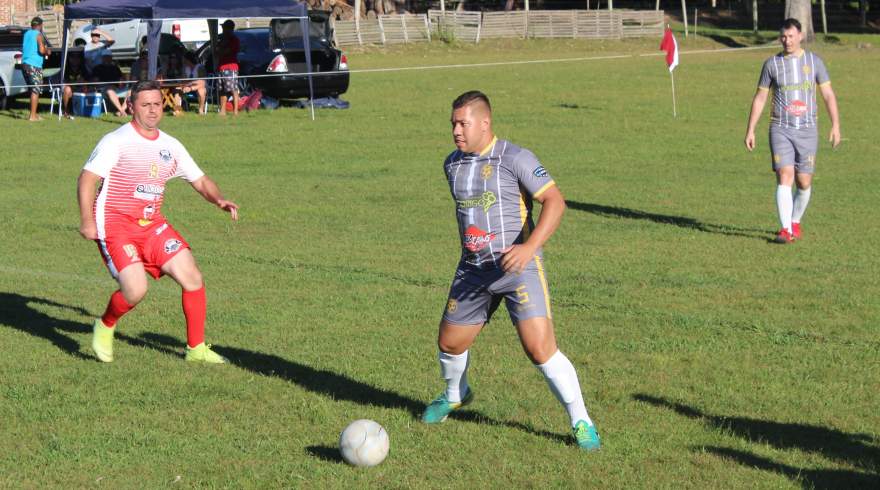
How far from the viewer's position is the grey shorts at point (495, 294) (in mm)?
6102

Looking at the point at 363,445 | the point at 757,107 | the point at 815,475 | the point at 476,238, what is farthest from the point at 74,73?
the point at 815,475

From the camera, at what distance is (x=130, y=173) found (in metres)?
7.71

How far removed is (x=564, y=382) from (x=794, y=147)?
7151 mm

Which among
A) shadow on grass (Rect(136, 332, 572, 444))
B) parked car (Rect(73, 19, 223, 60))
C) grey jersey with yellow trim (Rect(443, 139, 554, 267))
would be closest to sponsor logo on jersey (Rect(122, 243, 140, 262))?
shadow on grass (Rect(136, 332, 572, 444))

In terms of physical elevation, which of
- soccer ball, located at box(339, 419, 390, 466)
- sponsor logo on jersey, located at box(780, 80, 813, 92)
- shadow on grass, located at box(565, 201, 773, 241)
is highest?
sponsor logo on jersey, located at box(780, 80, 813, 92)

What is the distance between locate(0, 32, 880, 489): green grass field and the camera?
20.1ft

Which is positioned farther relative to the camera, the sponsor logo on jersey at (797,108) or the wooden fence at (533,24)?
the wooden fence at (533,24)

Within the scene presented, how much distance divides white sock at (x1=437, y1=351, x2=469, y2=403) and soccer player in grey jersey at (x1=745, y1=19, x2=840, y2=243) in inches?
260

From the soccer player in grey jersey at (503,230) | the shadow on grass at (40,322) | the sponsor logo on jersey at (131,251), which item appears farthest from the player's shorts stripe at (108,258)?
the soccer player in grey jersey at (503,230)

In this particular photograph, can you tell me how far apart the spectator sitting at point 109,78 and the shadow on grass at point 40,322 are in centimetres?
1584

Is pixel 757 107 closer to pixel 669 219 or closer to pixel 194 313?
pixel 669 219

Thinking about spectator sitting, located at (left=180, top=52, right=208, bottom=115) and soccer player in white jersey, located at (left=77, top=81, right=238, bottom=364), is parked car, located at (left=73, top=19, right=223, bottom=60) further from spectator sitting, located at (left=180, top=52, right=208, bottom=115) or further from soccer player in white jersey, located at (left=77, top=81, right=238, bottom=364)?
soccer player in white jersey, located at (left=77, top=81, right=238, bottom=364)

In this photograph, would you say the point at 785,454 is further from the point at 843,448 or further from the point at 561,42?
the point at 561,42

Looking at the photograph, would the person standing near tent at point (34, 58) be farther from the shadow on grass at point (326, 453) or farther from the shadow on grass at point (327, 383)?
the shadow on grass at point (326, 453)
